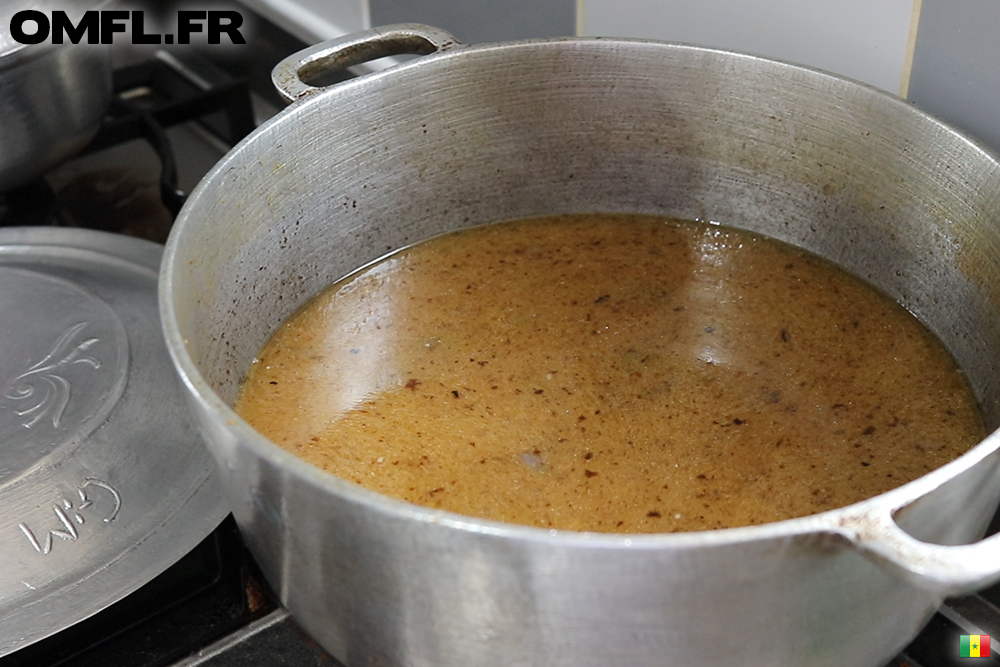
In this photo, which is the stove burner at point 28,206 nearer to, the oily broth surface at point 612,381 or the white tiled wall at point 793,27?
the oily broth surface at point 612,381

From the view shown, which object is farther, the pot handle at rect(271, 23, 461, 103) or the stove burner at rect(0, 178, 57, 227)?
the stove burner at rect(0, 178, 57, 227)

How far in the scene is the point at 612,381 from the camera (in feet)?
2.21

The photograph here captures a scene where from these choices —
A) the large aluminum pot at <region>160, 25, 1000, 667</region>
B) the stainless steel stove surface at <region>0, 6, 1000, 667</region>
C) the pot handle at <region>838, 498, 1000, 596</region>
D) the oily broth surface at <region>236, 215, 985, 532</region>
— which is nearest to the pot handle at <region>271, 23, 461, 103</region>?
the large aluminum pot at <region>160, 25, 1000, 667</region>

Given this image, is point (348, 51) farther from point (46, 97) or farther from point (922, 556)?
point (922, 556)

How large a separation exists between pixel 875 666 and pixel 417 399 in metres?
0.31

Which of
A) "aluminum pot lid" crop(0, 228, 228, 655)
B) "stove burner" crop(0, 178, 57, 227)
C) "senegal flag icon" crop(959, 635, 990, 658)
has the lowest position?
"senegal flag icon" crop(959, 635, 990, 658)

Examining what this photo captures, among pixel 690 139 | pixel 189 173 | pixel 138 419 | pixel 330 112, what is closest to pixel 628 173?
pixel 690 139

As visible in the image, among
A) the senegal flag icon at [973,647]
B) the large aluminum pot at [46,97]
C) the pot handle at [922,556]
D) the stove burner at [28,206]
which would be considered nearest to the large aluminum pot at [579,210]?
the pot handle at [922,556]

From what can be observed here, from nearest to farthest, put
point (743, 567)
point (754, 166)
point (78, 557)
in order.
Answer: point (743, 567) → point (78, 557) → point (754, 166)

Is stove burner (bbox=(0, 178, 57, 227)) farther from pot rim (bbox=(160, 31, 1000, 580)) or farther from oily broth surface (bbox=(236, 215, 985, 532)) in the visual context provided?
pot rim (bbox=(160, 31, 1000, 580))

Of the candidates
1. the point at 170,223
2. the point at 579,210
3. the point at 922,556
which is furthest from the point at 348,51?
the point at 922,556

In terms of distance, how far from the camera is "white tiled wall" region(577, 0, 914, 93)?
0.67 m

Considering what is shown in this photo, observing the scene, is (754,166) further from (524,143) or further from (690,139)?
(524,143)

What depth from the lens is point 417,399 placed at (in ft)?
2.20
